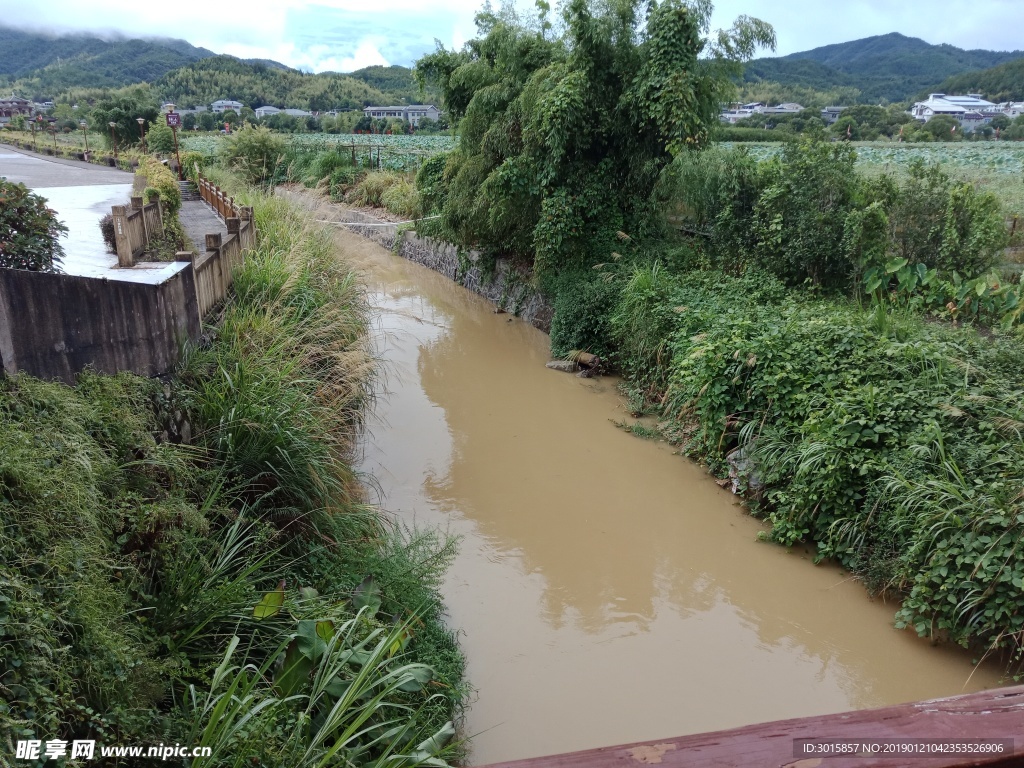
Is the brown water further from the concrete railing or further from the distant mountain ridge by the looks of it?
the distant mountain ridge

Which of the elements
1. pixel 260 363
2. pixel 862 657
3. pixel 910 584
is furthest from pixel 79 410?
pixel 910 584

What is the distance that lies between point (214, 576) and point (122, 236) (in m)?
6.31

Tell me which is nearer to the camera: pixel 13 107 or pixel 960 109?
pixel 960 109

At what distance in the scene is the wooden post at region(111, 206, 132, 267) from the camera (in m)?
8.24

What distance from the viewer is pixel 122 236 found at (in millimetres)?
8281

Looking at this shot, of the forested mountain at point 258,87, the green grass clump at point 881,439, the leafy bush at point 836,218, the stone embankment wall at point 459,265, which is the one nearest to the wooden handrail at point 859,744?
the green grass clump at point 881,439

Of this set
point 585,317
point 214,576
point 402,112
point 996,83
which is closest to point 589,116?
point 585,317

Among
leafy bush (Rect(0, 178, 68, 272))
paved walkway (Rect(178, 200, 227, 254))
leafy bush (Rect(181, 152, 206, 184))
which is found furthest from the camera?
leafy bush (Rect(181, 152, 206, 184))

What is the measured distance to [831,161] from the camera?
902cm

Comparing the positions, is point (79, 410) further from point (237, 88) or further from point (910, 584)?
point (237, 88)

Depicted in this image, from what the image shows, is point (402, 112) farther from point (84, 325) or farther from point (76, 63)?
point (84, 325)

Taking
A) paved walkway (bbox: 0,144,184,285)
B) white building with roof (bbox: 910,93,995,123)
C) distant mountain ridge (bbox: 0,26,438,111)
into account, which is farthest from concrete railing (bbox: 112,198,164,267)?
distant mountain ridge (bbox: 0,26,438,111)

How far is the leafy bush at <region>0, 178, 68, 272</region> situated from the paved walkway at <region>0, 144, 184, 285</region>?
297 mm

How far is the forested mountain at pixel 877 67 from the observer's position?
177 ft
